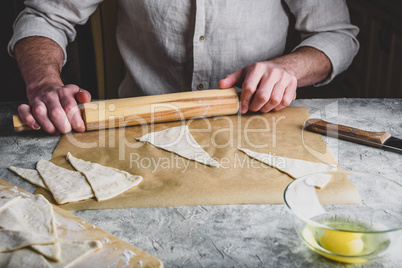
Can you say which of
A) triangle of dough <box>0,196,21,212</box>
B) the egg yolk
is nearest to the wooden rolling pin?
triangle of dough <box>0,196,21,212</box>

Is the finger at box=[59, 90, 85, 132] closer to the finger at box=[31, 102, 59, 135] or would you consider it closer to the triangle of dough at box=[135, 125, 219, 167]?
the finger at box=[31, 102, 59, 135]

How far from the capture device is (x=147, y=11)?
5.15ft

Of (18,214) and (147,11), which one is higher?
(147,11)

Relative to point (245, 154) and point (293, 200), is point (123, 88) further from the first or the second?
point (293, 200)

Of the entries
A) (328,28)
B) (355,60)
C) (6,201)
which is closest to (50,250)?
(6,201)

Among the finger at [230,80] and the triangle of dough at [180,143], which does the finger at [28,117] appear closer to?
the triangle of dough at [180,143]

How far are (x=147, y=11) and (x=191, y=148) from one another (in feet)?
2.34

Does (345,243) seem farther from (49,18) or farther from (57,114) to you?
(49,18)

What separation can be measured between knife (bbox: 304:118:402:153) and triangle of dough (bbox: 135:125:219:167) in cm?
36

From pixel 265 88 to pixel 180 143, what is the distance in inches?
13.8

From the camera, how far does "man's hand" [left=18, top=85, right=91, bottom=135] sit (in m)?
1.20

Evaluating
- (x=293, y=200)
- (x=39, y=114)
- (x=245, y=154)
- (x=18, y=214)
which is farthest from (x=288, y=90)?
(x=18, y=214)

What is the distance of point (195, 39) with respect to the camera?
5.09ft

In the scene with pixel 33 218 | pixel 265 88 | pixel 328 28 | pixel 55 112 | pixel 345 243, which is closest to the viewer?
pixel 345 243
